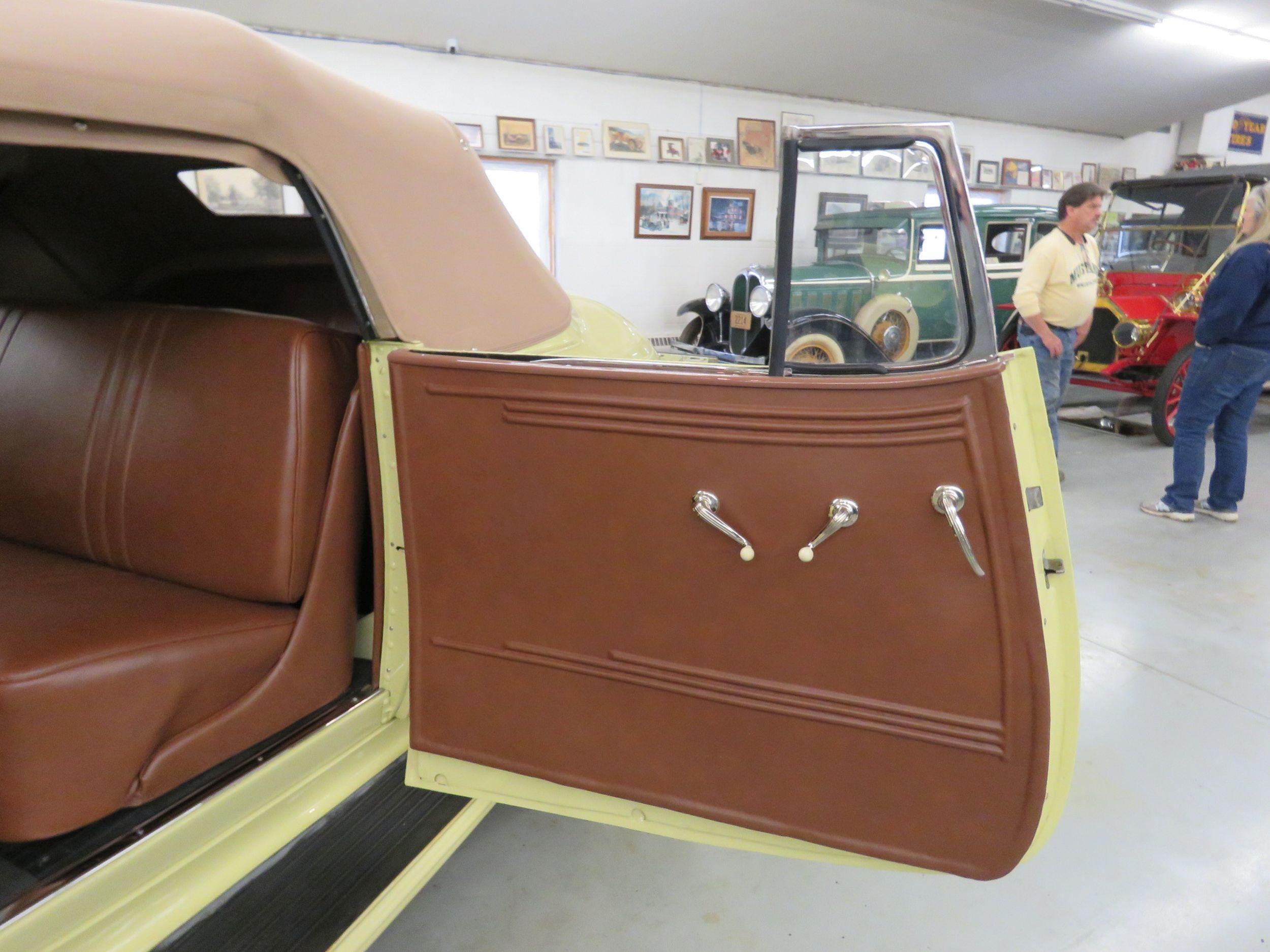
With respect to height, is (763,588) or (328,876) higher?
(763,588)

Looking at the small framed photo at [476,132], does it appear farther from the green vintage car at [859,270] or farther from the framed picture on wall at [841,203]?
the framed picture on wall at [841,203]

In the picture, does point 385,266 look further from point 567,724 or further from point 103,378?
point 567,724

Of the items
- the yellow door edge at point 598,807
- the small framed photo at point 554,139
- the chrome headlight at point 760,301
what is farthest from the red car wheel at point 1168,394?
the yellow door edge at point 598,807

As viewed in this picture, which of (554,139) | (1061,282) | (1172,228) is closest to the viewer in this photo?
(1061,282)

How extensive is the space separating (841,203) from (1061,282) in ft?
9.74

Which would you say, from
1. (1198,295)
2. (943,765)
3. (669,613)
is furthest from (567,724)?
(1198,295)

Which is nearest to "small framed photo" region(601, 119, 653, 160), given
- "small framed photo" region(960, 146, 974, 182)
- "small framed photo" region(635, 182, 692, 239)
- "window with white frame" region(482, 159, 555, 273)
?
"small framed photo" region(635, 182, 692, 239)

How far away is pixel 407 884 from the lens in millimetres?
1361

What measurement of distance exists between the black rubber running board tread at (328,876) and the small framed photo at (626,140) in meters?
6.15

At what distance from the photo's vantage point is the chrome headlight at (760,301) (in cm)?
533

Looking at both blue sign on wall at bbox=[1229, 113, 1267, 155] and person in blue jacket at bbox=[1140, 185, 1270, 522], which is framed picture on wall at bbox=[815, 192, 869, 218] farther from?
blue sign on wall at bbox=[1229, 113, 1267, 155]

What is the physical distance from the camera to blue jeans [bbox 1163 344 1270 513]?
3.80m

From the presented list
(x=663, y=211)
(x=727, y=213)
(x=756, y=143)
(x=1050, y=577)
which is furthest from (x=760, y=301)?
(x=1050, y=577)

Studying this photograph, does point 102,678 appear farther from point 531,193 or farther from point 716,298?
point 531,193
